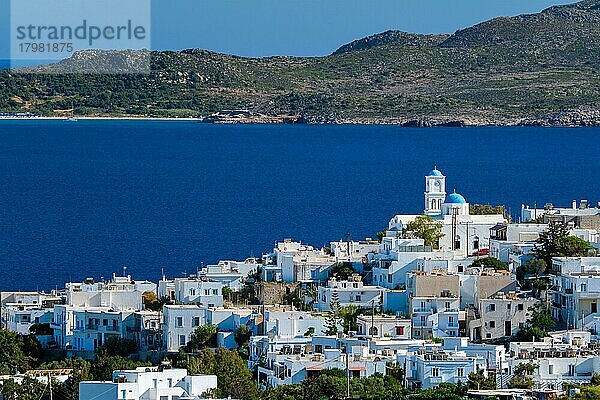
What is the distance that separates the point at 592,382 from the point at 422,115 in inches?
5520

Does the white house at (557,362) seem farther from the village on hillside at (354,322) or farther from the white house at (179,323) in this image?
the white house at (179,323)

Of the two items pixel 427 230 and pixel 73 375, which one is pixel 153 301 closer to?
pixel 427 230

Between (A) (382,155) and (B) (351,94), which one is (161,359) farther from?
(B) (351,94)

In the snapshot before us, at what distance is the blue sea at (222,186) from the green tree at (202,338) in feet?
43.7

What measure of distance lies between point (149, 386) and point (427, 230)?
14112 millimetres

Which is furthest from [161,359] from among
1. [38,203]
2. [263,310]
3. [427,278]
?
[38,203]

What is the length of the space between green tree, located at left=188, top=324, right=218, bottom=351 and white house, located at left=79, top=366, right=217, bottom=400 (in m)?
6.34

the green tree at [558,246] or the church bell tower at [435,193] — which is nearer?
the green tree at [558,246]

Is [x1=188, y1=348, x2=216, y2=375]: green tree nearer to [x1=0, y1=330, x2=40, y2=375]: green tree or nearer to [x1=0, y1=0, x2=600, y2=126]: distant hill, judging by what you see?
[x1=0, y1=330, x2=40, y2=375]: green tree

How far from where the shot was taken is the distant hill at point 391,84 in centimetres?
16312

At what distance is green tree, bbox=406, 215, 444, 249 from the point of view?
3750 cm

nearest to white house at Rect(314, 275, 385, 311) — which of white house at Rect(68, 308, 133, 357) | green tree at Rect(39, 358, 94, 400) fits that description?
white house at Rect(68, 308, 133, 357)

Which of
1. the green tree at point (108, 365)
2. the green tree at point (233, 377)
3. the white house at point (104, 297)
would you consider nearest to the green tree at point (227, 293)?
the white house at point (104, 297)

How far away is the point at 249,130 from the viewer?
163 m
